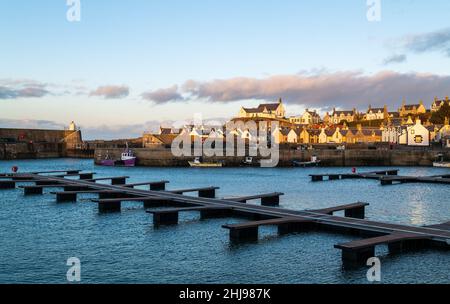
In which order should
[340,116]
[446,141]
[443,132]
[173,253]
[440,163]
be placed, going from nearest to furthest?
[173,253] → [440,163] → [446,141] → [443,132] → [340,116]

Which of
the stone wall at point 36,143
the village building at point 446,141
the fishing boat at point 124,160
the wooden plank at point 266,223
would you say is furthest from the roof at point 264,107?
the wooden plank at point 266,223

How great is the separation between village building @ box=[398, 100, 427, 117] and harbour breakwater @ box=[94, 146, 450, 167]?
84440 millimetres

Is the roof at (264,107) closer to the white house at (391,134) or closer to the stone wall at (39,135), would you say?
the white house at (391,134)

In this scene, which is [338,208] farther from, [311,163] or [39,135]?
[39,135]

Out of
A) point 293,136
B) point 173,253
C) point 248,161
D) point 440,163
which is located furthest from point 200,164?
point 173,253

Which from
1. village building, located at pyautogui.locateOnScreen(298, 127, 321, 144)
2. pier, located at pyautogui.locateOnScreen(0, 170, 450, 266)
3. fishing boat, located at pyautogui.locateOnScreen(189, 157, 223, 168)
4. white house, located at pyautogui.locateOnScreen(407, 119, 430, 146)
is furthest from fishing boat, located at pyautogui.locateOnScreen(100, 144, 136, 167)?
white house, located at pyautogui.locateOnScreen(407, 119, 430, 146)

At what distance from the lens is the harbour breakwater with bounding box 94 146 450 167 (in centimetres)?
9119

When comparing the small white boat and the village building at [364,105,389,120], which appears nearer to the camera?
the small white boat

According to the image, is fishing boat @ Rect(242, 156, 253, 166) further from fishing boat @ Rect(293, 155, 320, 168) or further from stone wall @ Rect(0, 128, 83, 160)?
stone wall @ Rect(0, 128, 83, 160)

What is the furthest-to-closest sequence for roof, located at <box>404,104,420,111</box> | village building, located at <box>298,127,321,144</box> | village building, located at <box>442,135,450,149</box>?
roof, located at <box>404,104,420,111</box>, village building, located at <box>298,127,321,144</box>, village building, located at <box>442,135,450,149</box>

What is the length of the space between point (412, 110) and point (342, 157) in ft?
321

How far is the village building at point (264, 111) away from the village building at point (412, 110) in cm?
4422

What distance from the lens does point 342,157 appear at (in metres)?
92.2
